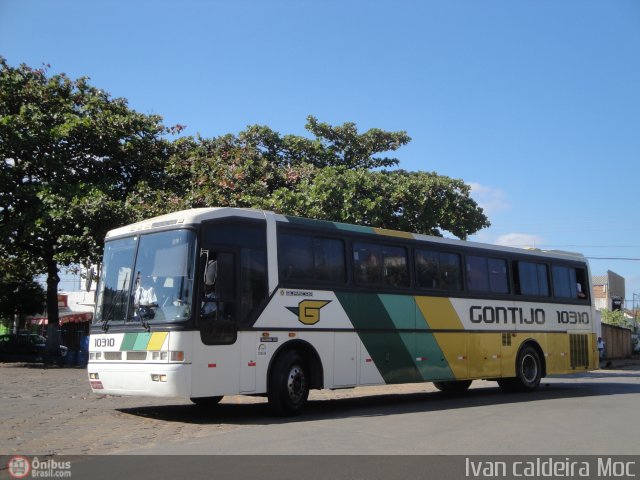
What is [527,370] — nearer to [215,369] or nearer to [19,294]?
[215,369]

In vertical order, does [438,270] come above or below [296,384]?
above

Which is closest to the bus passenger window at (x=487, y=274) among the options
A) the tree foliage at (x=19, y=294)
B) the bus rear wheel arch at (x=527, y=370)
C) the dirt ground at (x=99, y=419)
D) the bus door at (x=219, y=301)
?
the bus rear wheel arch at (x=527, y=370)

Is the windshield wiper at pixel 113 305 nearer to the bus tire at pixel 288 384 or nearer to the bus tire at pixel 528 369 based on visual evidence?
the bus tire at pixel 288 384

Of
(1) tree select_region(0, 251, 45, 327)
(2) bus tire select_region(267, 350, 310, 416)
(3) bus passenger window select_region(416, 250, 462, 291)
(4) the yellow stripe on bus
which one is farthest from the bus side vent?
(1) tree select_region(0, 251, 45, 327)

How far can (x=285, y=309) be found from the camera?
11.7 metres

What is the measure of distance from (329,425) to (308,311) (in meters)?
2.30

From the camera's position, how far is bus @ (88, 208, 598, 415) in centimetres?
1045

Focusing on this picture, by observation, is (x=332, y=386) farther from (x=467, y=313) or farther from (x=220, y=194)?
(x=220, y=194)

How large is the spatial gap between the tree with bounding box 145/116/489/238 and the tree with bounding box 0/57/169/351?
4.61 feet

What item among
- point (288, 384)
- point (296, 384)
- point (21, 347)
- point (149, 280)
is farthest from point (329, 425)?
point (21, 347)

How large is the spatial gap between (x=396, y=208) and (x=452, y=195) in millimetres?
2191

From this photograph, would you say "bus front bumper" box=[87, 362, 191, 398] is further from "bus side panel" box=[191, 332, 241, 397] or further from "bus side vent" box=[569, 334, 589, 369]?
"bus side vent" box=[569, 334, 589, 369]

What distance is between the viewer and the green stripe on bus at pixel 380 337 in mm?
12914

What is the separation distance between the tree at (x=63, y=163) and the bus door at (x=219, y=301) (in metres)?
13.3
